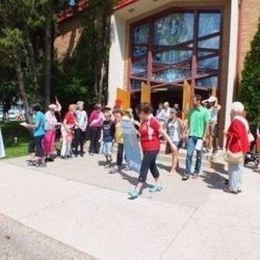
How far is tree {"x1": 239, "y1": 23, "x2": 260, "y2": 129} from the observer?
48.2 ft

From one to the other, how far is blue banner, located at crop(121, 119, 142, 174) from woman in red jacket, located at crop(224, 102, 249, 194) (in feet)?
5.95

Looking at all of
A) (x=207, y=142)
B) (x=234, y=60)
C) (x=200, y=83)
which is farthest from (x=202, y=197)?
(x=200, y=83)

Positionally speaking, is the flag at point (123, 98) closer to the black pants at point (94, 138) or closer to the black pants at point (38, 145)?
the black pants at point (94, 138)

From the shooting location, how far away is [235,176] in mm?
9703

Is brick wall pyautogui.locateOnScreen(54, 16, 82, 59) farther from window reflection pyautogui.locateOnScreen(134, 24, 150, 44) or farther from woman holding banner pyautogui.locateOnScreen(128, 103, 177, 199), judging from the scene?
woman holding banner pyautogui.locateOnScreen(128, 103, 177, 199)

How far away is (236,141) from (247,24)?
23.5ft

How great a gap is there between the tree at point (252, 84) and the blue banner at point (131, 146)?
4.89 meters

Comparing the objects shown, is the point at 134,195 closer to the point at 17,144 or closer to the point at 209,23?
the point at 209,23

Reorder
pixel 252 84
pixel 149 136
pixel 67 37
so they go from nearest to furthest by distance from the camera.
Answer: pixel 149 136 < pixel 252 84 < pixel 67 37

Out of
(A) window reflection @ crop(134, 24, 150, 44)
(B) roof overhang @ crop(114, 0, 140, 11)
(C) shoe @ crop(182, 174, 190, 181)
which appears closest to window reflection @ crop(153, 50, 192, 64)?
(A) window reflection @ crop(134, 24, 150, 44)

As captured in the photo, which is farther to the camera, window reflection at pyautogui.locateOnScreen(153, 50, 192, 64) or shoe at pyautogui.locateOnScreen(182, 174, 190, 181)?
window reflection at pyautogui.locateOnScreen(153, 50, 192, 64)

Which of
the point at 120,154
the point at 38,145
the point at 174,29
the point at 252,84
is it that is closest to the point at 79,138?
the point at 38,145

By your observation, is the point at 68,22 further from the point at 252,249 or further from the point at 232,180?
the point at 252,249

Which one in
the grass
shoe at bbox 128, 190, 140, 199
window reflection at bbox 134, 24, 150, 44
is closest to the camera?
shoe at bbox 128, 190, 140, 199
